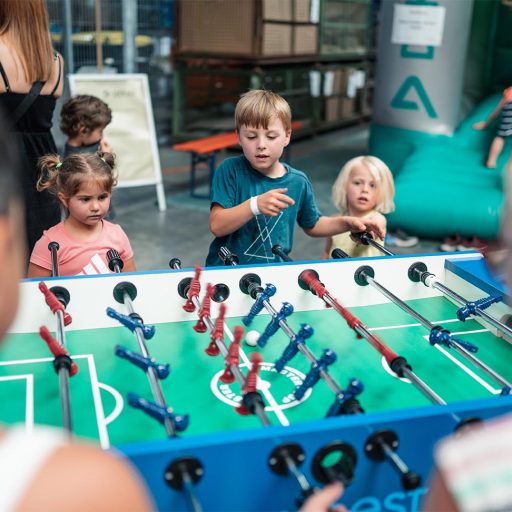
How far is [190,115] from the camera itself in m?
8.55

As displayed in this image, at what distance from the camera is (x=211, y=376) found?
1726mm

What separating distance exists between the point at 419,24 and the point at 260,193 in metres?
3.56

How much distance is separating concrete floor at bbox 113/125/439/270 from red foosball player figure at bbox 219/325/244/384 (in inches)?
110

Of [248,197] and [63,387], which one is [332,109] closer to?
[248,197]

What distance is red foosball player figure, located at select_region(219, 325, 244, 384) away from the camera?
1.48 m

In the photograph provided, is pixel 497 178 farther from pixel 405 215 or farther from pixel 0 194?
pixel 0 194

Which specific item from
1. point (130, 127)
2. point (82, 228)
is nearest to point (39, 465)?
point (82, 228)

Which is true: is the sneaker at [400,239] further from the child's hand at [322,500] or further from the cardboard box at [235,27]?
the child's hand at [322,500]

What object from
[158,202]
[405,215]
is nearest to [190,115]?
[158,202]

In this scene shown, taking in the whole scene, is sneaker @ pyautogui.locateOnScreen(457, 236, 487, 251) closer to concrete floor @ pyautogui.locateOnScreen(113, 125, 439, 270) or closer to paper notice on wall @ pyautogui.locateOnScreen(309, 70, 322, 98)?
concrete floor @ pyautogui.locateOnScreen(113, 125, 439, 270)

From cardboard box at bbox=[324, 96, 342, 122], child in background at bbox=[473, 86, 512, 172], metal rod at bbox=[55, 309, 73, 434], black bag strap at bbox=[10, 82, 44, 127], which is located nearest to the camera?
metal rod at bbox=[55, 309, 73, 434]

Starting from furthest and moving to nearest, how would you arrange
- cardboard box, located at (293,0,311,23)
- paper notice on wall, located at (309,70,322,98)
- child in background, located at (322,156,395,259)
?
paper notice on wall, located at (309,70,322,98)
cardboard box, located at (293,0,311,23)
child in background, located at (322,156,395,259)

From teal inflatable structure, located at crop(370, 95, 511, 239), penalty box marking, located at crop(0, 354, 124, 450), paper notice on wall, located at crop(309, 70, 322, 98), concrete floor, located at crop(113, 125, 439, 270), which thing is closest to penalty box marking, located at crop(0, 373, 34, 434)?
penalty box marking, located at crop(0, 354, 124, 450)

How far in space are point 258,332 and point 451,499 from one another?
1141 mm
